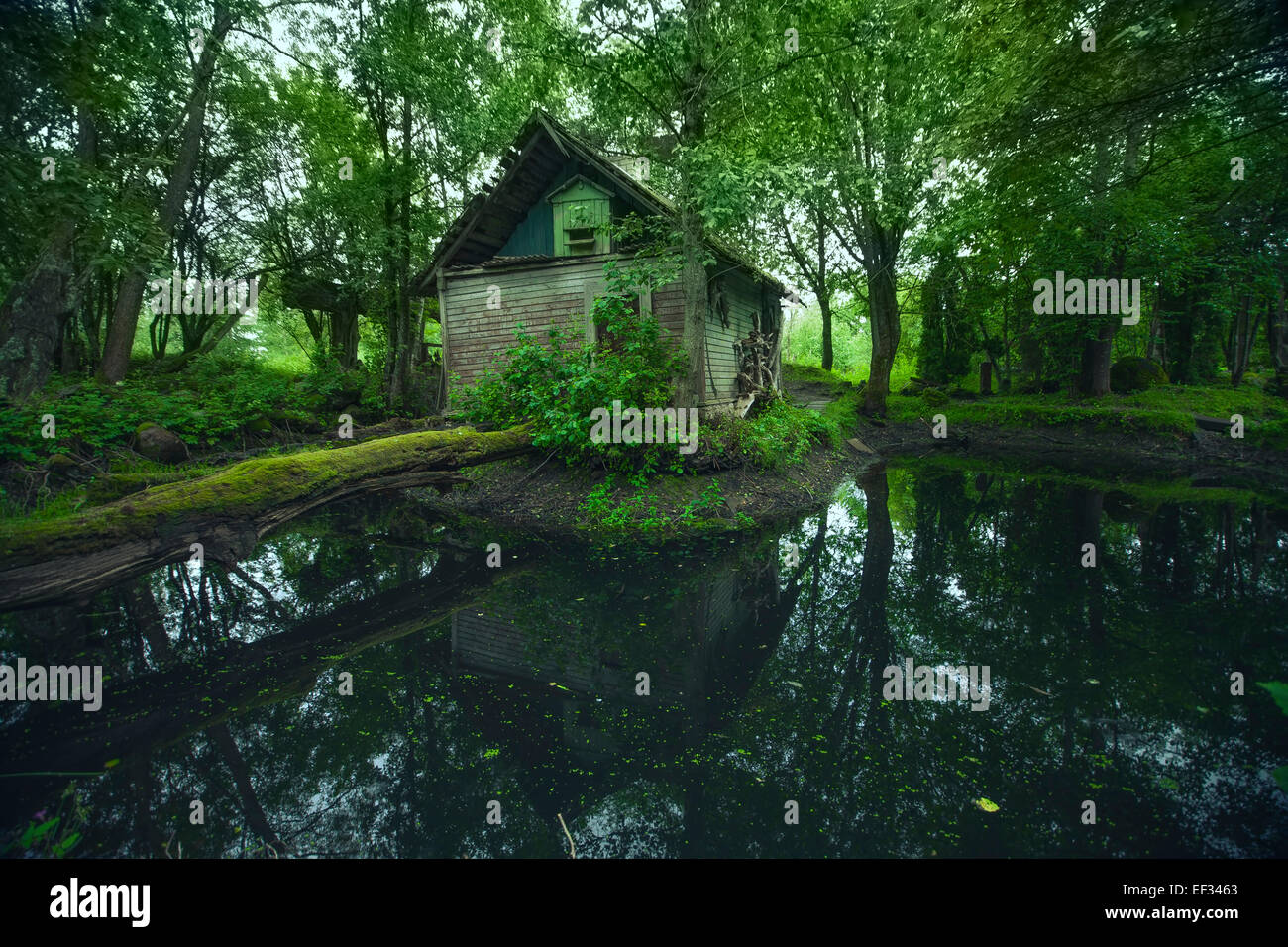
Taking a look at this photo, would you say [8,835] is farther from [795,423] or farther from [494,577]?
[795,423]

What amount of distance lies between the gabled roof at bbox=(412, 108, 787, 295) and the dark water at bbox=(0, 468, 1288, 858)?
28.6ft

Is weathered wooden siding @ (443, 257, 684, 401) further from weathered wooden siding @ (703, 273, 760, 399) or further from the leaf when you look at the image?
the leaf

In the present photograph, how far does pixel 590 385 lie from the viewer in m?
9.05

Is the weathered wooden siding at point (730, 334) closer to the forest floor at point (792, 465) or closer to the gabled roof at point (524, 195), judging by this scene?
the gabled roof at point (524, 195)

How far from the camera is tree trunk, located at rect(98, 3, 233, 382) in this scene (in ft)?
42.8

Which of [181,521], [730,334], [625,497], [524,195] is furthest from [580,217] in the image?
[181,521]

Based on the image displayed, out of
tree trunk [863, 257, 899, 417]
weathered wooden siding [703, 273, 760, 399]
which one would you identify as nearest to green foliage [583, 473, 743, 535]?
weathered wooden siding [703, 273, 760, 399]

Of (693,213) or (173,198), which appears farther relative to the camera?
(173,198)

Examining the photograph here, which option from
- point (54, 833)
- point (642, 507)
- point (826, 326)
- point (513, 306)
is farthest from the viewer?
point (826, 326)

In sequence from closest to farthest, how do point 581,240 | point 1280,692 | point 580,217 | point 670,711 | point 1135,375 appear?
1. point 1280,692
2. point 670,711
3. point 580,217
4. point 581,240
5. point 1135,375

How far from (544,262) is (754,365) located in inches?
262

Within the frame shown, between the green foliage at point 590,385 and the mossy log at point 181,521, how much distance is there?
9.33 ft

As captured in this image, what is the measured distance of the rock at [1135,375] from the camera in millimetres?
16594

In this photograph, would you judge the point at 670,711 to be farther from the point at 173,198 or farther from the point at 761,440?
the point at 173,198
